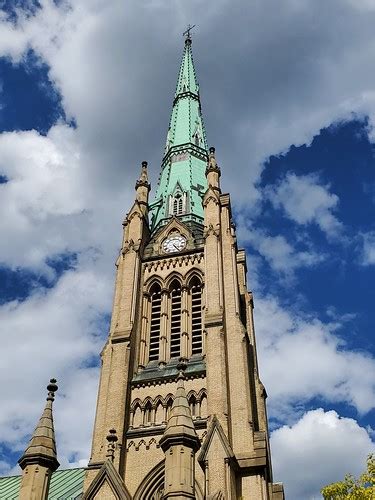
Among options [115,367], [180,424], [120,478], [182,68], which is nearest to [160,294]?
[115,367]

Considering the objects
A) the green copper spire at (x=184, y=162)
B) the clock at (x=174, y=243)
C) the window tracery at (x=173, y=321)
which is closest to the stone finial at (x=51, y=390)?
the window tracery at (x=173, y=321)

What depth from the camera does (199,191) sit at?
43.2 m

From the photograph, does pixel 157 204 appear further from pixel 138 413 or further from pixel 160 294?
pixel 138 413

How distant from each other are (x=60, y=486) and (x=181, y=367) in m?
18.0

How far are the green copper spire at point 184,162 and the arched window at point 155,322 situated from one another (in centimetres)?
690

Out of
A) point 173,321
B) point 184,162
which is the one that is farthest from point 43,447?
point 184,162

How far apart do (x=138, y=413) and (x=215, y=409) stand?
13.8ft

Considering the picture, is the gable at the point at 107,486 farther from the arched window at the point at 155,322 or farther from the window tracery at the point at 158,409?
the arched window at the point at 155,322

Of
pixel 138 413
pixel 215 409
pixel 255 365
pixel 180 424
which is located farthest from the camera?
pixel 255 365

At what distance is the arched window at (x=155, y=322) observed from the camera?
31.7 m

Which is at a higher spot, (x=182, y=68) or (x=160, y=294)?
(x=182, y=68)

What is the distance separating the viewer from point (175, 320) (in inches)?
1299

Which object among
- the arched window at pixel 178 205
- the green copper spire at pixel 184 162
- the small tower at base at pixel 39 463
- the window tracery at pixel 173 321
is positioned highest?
the green copper spire at pixel 184 162

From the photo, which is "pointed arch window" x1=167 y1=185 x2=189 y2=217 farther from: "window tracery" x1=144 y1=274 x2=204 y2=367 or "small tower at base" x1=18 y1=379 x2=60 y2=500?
"small tower at base" x1=18 y1=379 x2=60 y2=500
